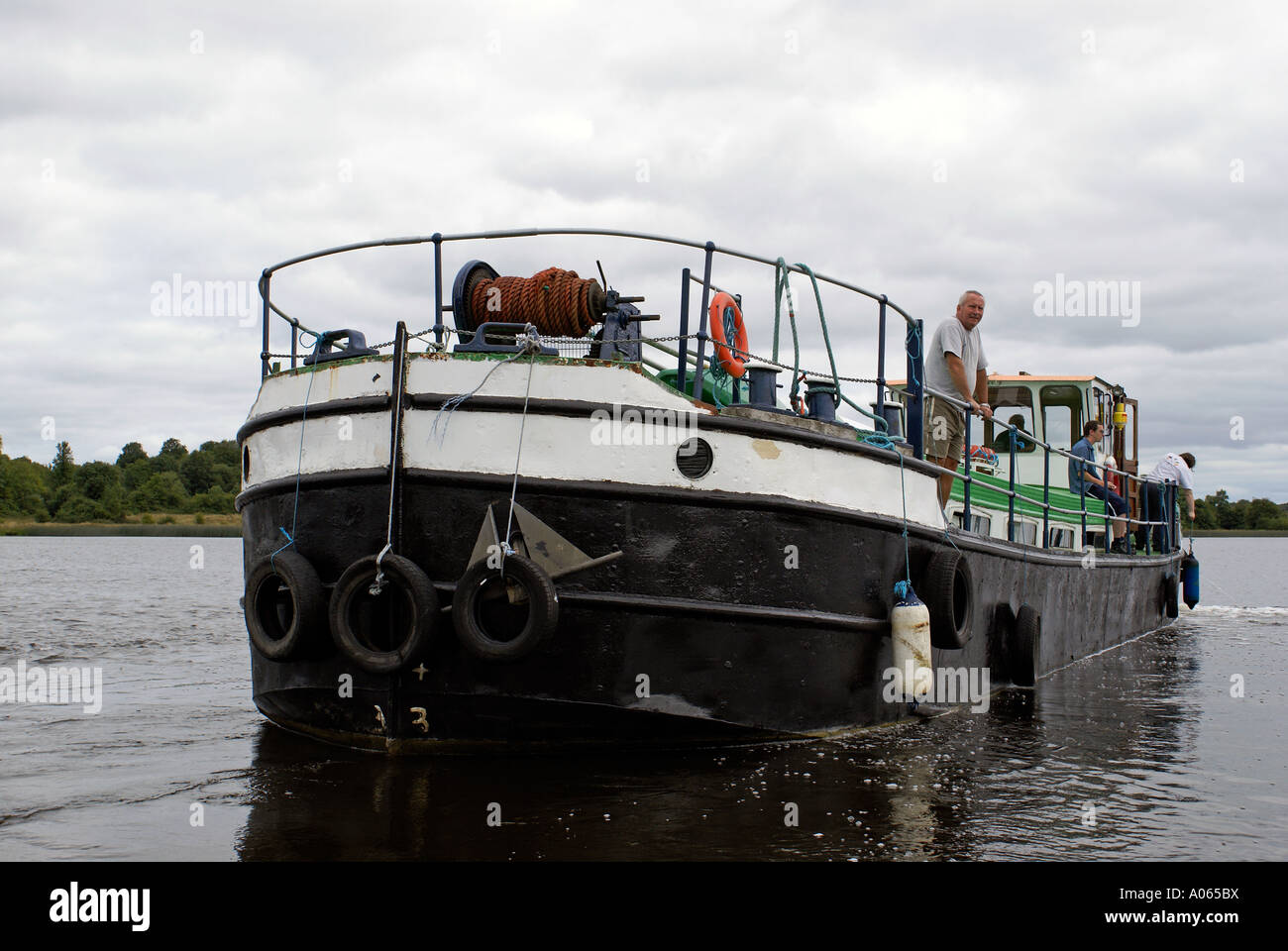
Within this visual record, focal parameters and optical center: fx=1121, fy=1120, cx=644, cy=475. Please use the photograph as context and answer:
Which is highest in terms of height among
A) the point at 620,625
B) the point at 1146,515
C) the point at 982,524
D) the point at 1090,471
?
the point at 1090,471

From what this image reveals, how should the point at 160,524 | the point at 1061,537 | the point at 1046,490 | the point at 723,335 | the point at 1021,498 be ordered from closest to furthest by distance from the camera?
the point at 723,335 < the point at 1021,498 < the point at 1046,490 < the point at 1061,537 < the point at 160,524

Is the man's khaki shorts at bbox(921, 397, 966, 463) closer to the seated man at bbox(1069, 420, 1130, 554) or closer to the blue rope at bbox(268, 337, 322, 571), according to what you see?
the seated man at bbox(1069, 420, 1130, 554)

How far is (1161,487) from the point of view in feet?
50.3

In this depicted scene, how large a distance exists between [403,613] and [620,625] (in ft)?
3.47

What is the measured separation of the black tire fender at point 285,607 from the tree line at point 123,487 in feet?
192

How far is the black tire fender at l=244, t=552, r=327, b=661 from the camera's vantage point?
18.1 ft

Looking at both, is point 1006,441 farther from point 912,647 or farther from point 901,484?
point 912,647

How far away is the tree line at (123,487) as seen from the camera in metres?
70.8

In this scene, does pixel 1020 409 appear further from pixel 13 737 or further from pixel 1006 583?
pixel 13 737

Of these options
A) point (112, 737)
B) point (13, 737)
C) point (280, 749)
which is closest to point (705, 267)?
point (280, 749)

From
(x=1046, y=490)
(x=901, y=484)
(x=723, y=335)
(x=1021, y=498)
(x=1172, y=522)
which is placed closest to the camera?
(x=723, y=335)

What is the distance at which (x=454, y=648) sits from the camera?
18.0 ft

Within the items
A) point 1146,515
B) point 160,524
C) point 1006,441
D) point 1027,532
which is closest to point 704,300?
point 1027,532

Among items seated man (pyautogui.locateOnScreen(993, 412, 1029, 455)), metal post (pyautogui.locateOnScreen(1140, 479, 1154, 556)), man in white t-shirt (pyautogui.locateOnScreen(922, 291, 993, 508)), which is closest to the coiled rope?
man in white t-shirt (pyautogui.locateOnScreen(922, 291, 993, 508))
